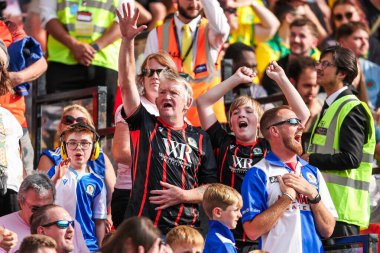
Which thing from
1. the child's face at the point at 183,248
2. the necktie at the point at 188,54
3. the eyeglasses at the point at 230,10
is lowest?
the child's face at the point at 183,248

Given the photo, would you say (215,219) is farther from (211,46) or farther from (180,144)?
(211,46)

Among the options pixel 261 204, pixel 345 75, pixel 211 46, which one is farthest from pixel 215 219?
pixel 211 46

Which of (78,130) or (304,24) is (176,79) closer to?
(78,130)

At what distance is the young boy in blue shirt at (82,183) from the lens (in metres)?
9.95

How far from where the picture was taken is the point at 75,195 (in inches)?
393

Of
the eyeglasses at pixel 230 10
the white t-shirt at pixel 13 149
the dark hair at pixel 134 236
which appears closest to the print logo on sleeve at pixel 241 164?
the white t-shirt at pixel 13 149

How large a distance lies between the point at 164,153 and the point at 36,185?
105 centimetres

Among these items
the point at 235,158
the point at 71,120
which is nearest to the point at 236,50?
the point at 71,120

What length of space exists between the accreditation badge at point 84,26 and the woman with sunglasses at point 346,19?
173 inches

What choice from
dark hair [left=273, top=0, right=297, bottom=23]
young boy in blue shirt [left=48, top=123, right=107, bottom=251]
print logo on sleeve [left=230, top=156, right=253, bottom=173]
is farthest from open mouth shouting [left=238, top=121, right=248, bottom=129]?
dark hair [left=273, top=0, right=297, bottom=23]

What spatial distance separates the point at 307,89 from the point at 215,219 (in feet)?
14.3

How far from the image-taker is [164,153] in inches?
368

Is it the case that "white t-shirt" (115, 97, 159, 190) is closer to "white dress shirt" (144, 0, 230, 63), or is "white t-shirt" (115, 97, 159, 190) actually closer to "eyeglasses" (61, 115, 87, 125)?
"eyeglasses" (61, 115, 87, 125)

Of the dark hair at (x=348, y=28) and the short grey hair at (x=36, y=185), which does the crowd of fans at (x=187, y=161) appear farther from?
the dark hair at (x=348, y=28)
